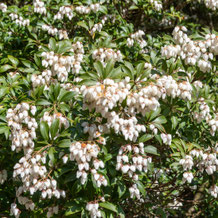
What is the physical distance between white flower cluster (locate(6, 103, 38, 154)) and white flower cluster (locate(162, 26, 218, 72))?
4.74 ft

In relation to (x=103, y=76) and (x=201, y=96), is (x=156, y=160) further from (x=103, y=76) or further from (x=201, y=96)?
(x=103, y=76)

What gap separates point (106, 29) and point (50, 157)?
7.84ft

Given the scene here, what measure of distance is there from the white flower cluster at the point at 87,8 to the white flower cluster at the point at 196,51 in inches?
48.3

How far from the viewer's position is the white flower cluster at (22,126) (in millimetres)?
2645

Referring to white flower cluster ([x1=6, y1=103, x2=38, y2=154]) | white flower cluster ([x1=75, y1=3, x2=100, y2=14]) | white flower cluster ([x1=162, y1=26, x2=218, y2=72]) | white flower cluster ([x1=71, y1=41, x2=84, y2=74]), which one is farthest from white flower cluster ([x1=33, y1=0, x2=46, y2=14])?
white flower cluster ([x1=6, y1=103, x2=38, y2=154])

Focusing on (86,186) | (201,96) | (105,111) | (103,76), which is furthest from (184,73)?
(86,186)

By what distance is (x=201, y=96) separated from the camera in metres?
3.26

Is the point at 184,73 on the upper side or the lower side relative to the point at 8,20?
upper

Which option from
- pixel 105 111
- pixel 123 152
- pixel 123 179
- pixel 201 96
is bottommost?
pixel 123 179

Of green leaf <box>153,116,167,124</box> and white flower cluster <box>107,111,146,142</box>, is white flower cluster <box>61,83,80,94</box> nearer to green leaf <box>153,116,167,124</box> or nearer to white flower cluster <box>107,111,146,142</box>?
white flower cluster <box>107,111,146,142</box>

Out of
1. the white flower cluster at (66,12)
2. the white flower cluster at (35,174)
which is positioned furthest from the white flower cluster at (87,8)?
the white flower cluster at (35,174)

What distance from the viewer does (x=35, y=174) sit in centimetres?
258

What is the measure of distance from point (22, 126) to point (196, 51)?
1.72 m

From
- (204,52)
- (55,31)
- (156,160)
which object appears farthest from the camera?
(55,31)
